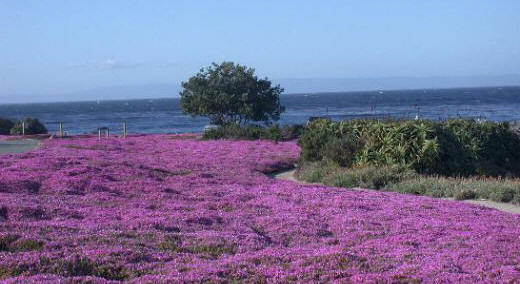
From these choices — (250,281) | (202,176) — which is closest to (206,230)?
(250,281)

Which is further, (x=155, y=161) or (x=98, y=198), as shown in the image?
(x=155, y=161)

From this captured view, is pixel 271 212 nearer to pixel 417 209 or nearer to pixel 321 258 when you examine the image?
pixel 417 209

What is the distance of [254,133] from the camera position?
1565 inches

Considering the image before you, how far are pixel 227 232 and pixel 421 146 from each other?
478 inches

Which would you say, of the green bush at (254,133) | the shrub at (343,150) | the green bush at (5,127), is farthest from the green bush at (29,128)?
the shrub at (343,150)

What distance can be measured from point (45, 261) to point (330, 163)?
52.8 feet

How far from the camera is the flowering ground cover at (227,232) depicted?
7.99m

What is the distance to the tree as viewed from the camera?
4641cm

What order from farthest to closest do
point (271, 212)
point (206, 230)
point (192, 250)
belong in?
point (271, 212)
point (206, 230)
point (192, 250)

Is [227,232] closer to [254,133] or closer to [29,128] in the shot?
[254,133]

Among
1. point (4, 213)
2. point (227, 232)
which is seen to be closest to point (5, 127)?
point (4, 213)

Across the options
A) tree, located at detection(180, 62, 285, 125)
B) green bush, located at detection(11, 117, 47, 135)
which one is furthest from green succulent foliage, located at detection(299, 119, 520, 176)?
green bush, located at detection(11, 117, 47, 135)

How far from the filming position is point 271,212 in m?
13.5

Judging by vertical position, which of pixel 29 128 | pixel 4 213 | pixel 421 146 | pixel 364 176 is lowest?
pixel 29 128
